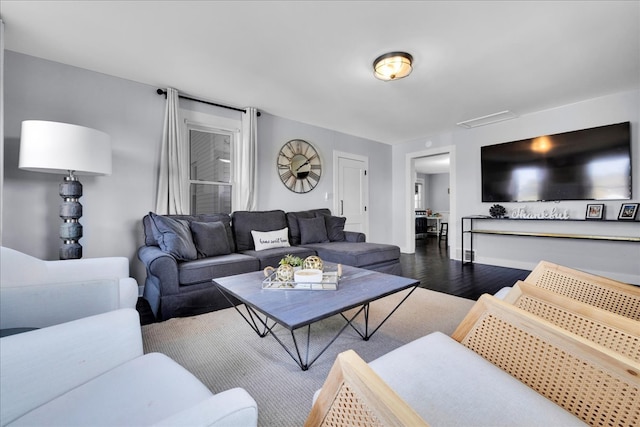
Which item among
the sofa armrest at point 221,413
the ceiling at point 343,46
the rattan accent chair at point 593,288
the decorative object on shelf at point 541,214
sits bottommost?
the sofa armrest at point 221,413

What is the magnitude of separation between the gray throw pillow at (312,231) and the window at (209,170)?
1100 millimetres

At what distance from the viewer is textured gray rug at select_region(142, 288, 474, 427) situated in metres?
1.41

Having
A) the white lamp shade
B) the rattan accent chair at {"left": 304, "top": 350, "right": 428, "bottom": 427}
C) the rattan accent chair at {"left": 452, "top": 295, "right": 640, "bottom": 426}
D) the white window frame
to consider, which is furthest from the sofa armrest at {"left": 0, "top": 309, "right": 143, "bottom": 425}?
the white window frame

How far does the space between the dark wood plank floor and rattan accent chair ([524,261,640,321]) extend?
1575 mm

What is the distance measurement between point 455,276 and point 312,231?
214 centimetres

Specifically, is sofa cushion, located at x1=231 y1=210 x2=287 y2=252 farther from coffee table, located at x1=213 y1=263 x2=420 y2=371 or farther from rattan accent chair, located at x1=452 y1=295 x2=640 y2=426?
rattan accent chair, located at x1=452 y1=295 x2=640 y2=426

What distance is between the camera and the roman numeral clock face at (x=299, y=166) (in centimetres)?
445

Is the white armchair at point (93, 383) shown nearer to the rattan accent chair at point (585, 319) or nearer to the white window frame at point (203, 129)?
the rattan accent chair at point (585, 319)

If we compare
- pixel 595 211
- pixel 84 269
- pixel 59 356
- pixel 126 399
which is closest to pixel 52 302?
pixel 59 356

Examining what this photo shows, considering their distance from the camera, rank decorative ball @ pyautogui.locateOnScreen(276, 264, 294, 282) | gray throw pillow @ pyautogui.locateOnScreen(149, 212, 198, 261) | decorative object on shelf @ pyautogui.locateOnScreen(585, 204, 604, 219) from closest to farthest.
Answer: decorative ball @ pyautogui.locateOnScreen(276, 264, 294, 282), gray throw pillow @ pyautogui.locateOnScreen(149, 212, 198, 261), decorative object on shelf @ pyautogui.locateOnScreen(585, 204, 604, 219)

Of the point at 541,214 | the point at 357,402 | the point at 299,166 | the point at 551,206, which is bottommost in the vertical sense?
the point at 357,402

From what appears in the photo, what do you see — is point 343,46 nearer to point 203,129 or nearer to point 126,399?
point 203,129

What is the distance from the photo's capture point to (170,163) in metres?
3.24

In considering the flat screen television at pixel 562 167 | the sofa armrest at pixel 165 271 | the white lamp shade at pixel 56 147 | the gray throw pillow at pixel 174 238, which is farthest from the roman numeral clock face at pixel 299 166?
the flat screen television at pixel 562 167
